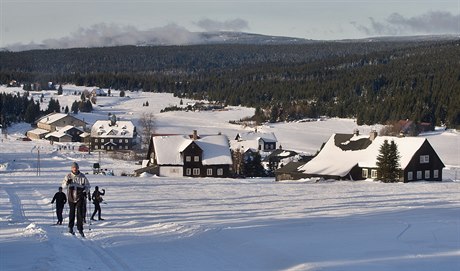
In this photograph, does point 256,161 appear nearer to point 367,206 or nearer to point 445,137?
point 367,206

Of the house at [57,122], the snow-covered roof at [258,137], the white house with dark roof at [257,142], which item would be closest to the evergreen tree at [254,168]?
the white house with dark roof at [257,142]

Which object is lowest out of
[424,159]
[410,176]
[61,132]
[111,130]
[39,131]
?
[410,176]

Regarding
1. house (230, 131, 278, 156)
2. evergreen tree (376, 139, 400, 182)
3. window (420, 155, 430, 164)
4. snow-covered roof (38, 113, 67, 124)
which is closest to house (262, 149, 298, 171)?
house (230, 131, 278, 156)

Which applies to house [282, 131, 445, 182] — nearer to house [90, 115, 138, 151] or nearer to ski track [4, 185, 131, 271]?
ski track [4, 185, 131, 271]

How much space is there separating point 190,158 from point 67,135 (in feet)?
172

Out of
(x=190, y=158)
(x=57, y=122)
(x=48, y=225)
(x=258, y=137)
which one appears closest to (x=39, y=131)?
(x=57, y=122)

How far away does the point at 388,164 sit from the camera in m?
45.9

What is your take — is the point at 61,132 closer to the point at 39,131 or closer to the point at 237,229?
the point at 39,131

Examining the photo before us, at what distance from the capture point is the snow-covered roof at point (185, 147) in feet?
180

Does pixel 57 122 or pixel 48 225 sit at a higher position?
pixel 57 122

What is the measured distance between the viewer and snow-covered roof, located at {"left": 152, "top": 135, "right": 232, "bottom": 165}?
54938mm

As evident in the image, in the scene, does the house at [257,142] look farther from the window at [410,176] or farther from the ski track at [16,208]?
the ski track at [16,208]

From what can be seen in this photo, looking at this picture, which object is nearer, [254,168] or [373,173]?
[373,173]

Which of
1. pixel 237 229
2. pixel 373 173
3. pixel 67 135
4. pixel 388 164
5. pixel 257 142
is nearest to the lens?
pixel 237 229
